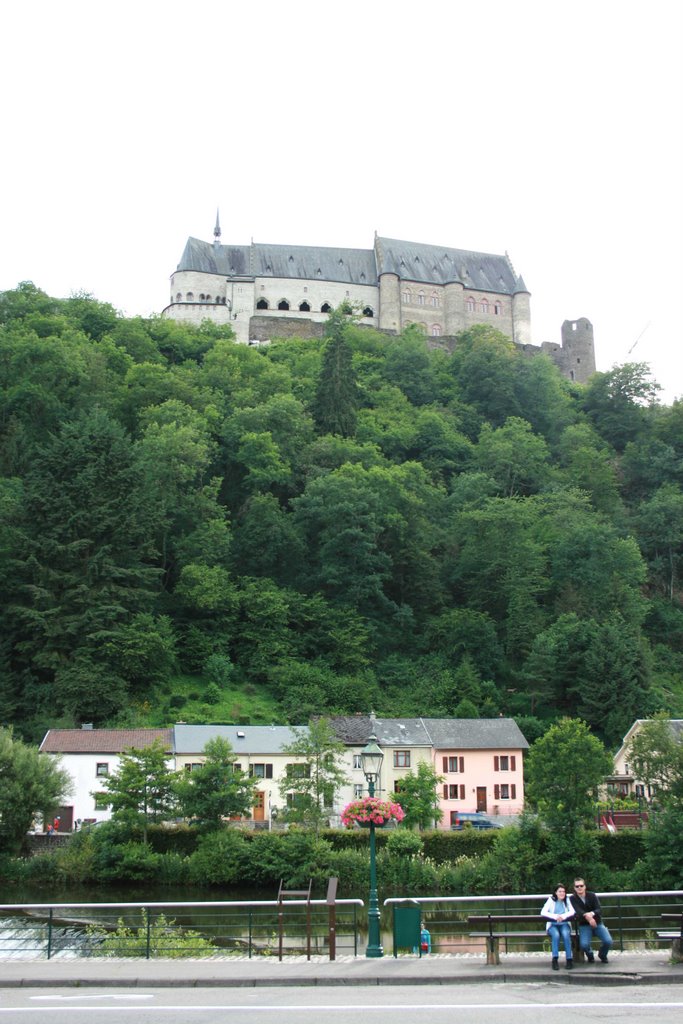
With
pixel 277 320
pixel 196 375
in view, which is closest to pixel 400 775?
pixel 196 375

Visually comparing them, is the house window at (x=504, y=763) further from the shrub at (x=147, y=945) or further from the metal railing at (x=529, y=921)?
the shrub at (x=147, y=945)

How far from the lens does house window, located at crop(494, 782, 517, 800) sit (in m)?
48.5

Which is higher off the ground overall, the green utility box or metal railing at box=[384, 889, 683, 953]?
the green utility box

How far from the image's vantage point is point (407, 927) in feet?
55.9

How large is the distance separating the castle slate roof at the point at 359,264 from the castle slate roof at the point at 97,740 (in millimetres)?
68809

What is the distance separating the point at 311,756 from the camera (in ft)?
135

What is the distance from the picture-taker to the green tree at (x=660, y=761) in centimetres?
3578

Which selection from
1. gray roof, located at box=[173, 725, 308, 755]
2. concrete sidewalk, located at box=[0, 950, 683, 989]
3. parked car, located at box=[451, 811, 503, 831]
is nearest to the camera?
concrete sidewalk, located at box=[0, 950, 683, 989]

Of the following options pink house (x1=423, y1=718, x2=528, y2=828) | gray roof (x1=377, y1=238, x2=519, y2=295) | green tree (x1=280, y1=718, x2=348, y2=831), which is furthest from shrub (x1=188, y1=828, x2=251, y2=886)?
A: gray roof (x1=377, y1=238, x2=519, y2=295)

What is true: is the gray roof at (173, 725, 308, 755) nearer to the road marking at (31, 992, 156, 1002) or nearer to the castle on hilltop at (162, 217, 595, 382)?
the road marking at (31, 992, 156, 1002)

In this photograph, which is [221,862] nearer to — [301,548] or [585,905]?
[585,905]

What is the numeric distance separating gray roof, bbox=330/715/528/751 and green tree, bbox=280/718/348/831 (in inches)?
248

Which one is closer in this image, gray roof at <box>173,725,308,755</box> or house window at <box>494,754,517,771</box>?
gray roof at <box>173,725,308,755</box>

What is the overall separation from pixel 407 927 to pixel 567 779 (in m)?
20.2
